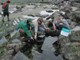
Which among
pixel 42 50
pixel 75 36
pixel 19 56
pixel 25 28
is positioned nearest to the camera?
pixel 19 56

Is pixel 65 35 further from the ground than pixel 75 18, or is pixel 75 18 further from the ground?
pixel 65 35

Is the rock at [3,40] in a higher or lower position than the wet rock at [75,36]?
lower

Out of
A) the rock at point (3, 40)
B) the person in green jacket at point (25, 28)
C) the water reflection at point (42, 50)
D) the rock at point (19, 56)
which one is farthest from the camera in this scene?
the rock at point (3, 40)

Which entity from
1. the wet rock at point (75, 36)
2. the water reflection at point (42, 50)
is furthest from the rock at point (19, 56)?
the wet rock at point (75, 36)

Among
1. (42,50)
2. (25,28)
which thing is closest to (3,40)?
(25,28)

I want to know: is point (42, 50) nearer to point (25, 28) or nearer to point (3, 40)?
point (25, 28)

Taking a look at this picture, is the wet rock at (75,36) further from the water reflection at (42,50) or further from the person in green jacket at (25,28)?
the person in green jacket at (25,28)

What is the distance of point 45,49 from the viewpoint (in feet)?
34.0

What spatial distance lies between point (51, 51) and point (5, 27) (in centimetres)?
467

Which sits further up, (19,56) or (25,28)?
(25,28)

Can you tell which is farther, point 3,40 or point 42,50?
point 3,40

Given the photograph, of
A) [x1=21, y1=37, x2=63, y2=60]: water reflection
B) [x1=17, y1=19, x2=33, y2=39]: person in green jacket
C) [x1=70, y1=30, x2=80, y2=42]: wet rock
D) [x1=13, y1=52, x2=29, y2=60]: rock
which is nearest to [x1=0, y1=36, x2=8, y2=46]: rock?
[x1=17, y1=19, x2=33, y2=39]: person in green jacket

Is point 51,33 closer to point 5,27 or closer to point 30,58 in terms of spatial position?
point 30,58

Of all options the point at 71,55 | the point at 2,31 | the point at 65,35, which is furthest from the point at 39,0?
the point at 71,55
